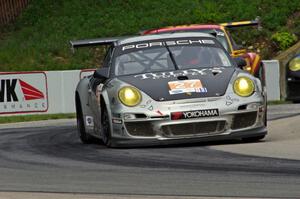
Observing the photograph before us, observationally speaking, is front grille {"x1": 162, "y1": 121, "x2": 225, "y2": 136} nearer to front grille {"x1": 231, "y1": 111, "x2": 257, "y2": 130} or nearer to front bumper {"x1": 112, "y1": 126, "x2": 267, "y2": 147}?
front bumper {"x1": 112, "y1": 126, "x2": 267, "y2": 147}

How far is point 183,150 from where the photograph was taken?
9898 millimetres

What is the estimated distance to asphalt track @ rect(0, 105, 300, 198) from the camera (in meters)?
7.16

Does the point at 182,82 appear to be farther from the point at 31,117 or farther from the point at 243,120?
the point at 31,117

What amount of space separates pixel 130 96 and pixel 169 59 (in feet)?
3.96

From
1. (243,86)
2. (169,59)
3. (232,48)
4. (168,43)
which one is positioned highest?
(168,43)

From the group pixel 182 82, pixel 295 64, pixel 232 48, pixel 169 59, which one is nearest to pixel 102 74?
pixel 169 59

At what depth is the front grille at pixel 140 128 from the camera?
10477 millimetres

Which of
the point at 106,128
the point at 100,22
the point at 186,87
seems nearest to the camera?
the point at 186,87

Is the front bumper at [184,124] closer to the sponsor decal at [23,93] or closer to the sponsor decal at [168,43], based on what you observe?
the sponsor decal at [168,43]

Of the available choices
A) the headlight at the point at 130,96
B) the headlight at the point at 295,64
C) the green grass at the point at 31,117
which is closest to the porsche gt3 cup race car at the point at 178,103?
the headlight at the point at 130,96

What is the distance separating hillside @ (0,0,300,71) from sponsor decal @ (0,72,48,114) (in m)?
6.88

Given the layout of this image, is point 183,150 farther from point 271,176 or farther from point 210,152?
point 271,176

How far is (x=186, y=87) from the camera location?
35.0 ft

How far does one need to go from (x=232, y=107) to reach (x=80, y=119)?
3.14 metres
